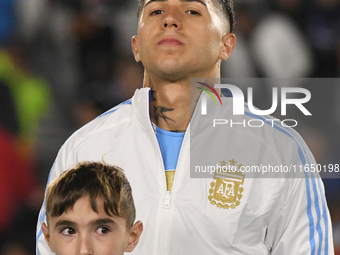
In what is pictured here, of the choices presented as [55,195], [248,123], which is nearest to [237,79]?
[248,123]

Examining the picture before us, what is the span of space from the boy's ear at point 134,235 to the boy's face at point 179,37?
0.59 metres

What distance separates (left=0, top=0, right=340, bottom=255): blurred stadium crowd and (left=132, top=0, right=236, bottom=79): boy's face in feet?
3.86

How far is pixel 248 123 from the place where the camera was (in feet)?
5.80

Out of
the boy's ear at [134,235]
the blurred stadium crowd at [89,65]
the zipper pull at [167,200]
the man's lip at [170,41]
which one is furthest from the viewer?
the blurred stadium crowd at [89,65]

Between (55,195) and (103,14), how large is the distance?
1936mm

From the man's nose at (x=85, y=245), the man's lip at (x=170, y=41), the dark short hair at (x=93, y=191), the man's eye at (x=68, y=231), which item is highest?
the man's lip at (x=170, y=41)

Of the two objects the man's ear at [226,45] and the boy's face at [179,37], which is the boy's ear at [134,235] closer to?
the boy's face at [179,37]

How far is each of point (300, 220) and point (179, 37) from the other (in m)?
0.80

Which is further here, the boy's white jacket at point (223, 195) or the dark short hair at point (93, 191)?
the boy's white jacket at point (223, 195)

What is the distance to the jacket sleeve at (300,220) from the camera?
161 cm

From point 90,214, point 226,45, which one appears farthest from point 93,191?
point 226,45

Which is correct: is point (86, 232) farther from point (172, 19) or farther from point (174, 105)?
point (172, 19)

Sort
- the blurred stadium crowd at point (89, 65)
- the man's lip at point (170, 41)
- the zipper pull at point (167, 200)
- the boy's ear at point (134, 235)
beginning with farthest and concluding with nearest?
the blurred stadium crowd at point (89, 65), the man's lip at point (170, 41), the zipper pull at point (167, 200), the boy's ear at point (134, 235)

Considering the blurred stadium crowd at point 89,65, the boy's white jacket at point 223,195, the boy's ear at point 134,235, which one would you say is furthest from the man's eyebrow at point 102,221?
the blurred stadium crowd at point 89,65
